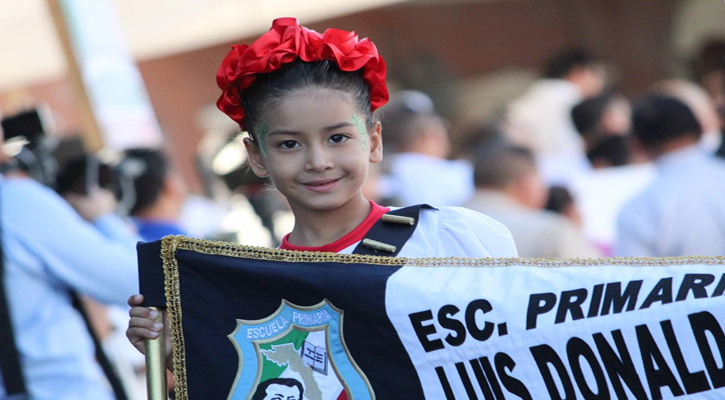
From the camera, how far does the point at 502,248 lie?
2195mm

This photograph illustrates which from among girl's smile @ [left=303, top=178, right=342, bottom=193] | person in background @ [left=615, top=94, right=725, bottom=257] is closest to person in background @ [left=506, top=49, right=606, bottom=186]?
person in background @ [left=615, top=94, right=725, bottom=257]

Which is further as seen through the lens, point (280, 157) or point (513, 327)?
point (280, 157)

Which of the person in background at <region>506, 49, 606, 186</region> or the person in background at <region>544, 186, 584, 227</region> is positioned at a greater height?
the person in background at <region>506, 49, 606, 186</region>

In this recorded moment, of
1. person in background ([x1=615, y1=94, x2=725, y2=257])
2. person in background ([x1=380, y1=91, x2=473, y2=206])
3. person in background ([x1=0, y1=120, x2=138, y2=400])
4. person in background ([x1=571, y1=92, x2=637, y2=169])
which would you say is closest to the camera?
person in background ([x1=0, y1=120, x2=138, y2=400])

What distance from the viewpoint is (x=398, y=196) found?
5.47 meters

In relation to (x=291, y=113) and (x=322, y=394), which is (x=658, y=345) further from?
(x=291, y=113)

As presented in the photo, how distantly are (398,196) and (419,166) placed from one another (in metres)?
0.46

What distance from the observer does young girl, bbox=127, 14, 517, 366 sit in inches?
84.2

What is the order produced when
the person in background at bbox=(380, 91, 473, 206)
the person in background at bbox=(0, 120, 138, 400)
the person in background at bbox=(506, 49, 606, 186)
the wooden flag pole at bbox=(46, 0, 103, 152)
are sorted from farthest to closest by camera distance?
the person in background at bbox=(506, 49, 606, 186) → the wooden flag pole at bbox=(46, 0, 103, 152) → the person in background at bbox=(380, 91, 473, 206) → the person in background at bbox=(0, 120, 138, 400)

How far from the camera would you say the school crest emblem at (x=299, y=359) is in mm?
2074

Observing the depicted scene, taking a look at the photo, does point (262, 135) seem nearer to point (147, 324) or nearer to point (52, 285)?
point (147, 324)

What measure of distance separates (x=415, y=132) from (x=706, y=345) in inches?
170

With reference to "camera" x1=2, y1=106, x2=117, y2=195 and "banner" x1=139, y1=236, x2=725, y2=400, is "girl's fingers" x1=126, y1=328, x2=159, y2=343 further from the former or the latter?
"camera" x1=2, y1=106, x2=117, y2=195

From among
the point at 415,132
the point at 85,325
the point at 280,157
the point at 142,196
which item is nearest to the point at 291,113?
the point at 280,157
